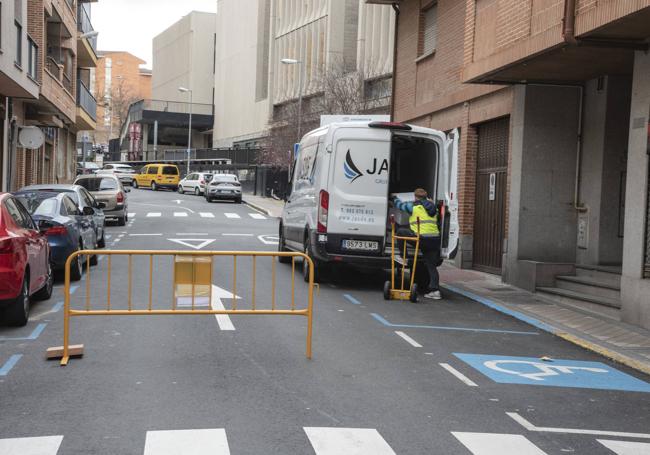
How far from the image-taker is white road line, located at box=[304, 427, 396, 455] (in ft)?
18.4

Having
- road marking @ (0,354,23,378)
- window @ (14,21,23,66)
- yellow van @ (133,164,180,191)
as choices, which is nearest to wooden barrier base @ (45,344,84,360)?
road marking @ (0,354,23,378)

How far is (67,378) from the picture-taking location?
7527 millimetres

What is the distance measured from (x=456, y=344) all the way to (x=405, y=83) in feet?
52.3

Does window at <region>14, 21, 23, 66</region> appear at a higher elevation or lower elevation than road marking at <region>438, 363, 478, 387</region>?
higher

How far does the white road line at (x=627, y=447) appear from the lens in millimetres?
5917

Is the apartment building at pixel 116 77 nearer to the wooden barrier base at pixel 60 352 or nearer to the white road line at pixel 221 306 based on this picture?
the white road line at pixel 221 306

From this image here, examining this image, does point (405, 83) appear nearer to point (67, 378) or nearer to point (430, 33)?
point (430, 33)

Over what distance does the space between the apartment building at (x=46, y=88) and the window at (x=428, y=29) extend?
34.5 feet

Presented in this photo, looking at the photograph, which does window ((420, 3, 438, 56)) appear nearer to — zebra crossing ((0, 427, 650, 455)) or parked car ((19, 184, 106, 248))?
parked car ((19, 184, 106, 248))

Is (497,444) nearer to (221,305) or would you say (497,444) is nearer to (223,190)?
(221,305)

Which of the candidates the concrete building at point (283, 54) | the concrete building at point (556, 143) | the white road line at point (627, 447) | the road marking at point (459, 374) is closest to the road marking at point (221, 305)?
the road marking at point (459, 374)

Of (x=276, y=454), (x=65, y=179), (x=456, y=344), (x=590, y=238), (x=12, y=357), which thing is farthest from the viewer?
(x=65, y=179)

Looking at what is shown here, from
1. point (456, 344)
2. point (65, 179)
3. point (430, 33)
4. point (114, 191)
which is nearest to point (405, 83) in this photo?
point (430, 33)

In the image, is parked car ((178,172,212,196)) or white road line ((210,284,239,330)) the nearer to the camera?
white road line ((210,284,239,330))
